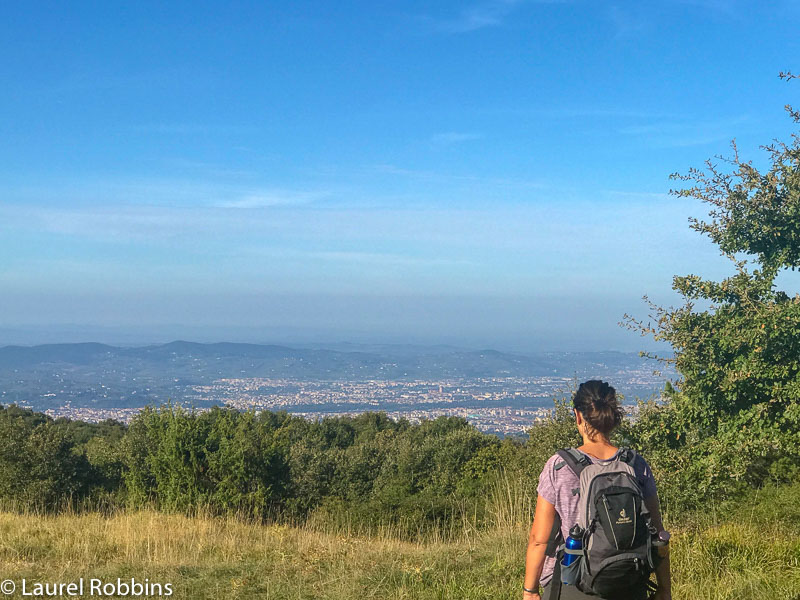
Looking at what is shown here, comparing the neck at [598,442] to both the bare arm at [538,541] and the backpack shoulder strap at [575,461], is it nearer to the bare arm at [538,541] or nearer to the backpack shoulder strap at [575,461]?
the backpack shoulder strap at [575,461]

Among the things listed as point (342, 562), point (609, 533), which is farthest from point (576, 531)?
point (342, 562)

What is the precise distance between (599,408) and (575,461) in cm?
31

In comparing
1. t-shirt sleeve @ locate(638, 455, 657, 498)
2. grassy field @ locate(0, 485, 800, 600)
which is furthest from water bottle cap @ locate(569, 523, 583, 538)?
grassy field @ locate(0, 485, 800, 600)

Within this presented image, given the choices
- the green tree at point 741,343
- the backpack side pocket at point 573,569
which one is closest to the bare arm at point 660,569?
the backpack side pocket at point 573,569

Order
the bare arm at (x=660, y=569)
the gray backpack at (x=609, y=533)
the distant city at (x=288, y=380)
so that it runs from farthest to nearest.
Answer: the distant city at (x=288, y=380)
the bare arm at (x=660, y=569)
the gray backpack at (x=609, y=533)

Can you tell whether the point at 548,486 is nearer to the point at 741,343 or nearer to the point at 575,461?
the point at 575,461

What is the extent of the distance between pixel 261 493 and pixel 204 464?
3931mm

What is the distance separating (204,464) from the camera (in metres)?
22.3

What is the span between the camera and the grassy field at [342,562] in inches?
230

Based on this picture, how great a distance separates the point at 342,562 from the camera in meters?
6.79

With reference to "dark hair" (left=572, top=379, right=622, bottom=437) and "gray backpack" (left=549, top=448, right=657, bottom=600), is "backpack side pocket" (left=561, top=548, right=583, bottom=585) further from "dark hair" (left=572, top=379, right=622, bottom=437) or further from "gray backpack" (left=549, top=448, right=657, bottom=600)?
"dark hair" (left=572, top=379, right=622, bottom=437)

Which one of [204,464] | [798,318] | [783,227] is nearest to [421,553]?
[798,318]

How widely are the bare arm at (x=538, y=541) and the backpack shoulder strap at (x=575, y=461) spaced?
225mm

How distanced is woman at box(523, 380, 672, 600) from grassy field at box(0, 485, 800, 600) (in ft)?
8.45
